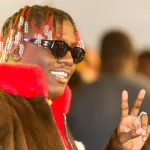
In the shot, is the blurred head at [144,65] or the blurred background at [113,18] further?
the blurred background at [113,18]

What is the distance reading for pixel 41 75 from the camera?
170 cm

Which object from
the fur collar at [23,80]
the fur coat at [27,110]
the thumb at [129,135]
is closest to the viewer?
the fur coat at [27,110]

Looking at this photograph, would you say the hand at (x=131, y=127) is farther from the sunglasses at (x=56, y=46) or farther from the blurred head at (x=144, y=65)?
the blurred head at (x=144, y=65)

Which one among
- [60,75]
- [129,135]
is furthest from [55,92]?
[129,135]

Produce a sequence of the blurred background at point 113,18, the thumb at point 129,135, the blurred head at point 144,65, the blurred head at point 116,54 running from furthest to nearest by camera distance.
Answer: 1. the blurred background at point 113,18
2. the blurred head at point 144,65
3. the blurred head at point 116,54
4. the thumb at point 129,135

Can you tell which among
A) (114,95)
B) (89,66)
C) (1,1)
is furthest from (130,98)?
(1,1)

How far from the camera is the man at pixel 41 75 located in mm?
1615

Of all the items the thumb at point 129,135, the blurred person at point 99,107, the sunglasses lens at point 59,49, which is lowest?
the blurred person at point 99,107

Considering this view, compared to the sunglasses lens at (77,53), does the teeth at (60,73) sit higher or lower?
lower

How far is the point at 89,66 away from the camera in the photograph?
4.14 metres

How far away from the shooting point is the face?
1.83 metres

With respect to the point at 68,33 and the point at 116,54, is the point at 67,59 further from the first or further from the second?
the point at 116,54

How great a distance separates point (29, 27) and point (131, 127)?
55 cm

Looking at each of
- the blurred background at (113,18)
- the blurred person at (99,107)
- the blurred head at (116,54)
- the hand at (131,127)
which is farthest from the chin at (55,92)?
the blurred background at (113,18)
